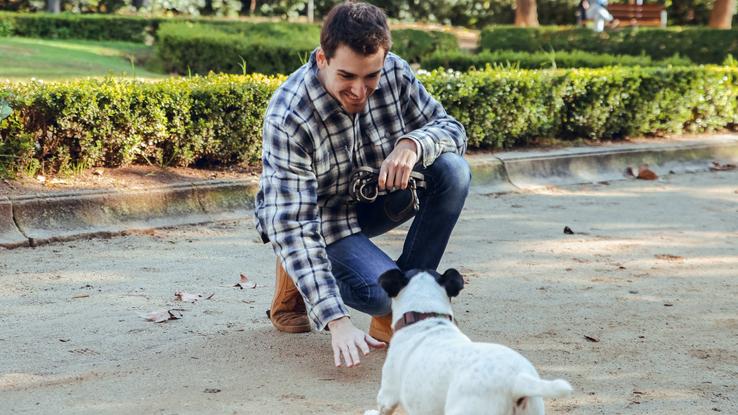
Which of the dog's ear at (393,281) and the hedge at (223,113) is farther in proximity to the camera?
the hedge at (223,113)

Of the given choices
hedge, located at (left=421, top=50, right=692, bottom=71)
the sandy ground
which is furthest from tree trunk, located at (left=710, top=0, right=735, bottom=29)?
the sandy ground

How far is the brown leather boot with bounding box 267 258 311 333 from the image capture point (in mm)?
4668

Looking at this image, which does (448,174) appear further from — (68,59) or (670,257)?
(68,59)

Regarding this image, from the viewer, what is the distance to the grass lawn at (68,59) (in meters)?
13.5

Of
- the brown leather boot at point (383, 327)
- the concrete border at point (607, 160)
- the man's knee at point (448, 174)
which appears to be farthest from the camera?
the concrete border at point (607, 160)

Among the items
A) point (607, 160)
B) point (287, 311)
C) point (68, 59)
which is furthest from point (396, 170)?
point (68, 59)

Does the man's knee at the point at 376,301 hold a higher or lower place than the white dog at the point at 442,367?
lower

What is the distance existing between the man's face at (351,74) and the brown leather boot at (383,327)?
0.99 m

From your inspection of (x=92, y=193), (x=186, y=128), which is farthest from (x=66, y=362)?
(x=186, y=128)

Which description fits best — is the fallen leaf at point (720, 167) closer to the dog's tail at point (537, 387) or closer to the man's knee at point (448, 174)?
the man's knee at point (448, 174)

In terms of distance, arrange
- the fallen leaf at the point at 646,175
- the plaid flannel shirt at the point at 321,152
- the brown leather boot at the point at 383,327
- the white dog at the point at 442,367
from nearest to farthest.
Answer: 1. the white dog at the point at 442,367
2. the plaid flannel shirt at the point at 321,152
3. the brown leather boot at the point at 383,327
4. the fallen leaf at the point at 646,175

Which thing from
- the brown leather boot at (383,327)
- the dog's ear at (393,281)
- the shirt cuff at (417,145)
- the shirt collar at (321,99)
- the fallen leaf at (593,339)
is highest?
the shirt collar at (321,99)

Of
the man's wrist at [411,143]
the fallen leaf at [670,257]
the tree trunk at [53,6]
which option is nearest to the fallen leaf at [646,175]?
the fallen leaf at [670,257]

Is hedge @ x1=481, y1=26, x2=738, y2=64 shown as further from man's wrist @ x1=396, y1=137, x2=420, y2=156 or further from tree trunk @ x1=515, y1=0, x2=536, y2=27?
man's wrist @ x1=396, y1=137, x2=420, y2=156
